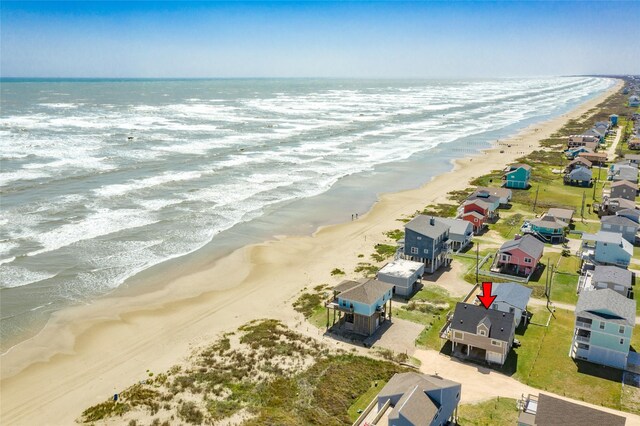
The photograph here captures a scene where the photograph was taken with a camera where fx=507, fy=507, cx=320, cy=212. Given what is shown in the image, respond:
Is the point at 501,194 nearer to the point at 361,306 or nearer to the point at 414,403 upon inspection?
the point at 361,306

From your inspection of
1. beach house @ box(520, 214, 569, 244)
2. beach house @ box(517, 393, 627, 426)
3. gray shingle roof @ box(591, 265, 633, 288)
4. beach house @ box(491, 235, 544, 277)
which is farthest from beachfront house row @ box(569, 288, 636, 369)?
beach house @ box(520, 214, 569, 244)

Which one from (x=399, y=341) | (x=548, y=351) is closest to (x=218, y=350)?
(x=399, y=341)

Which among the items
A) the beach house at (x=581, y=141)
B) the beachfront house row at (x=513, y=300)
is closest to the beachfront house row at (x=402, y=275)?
the beachfront house row at (x=513, y=300)

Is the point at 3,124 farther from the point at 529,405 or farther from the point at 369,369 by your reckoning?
the point at 529,405

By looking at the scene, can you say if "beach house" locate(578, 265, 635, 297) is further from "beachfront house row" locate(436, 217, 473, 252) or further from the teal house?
the teal house

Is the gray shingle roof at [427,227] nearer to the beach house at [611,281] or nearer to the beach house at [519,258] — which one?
the beach house at [519,258]

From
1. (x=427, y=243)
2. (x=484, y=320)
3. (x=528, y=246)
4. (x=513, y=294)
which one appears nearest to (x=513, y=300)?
(x=513, y=294)
